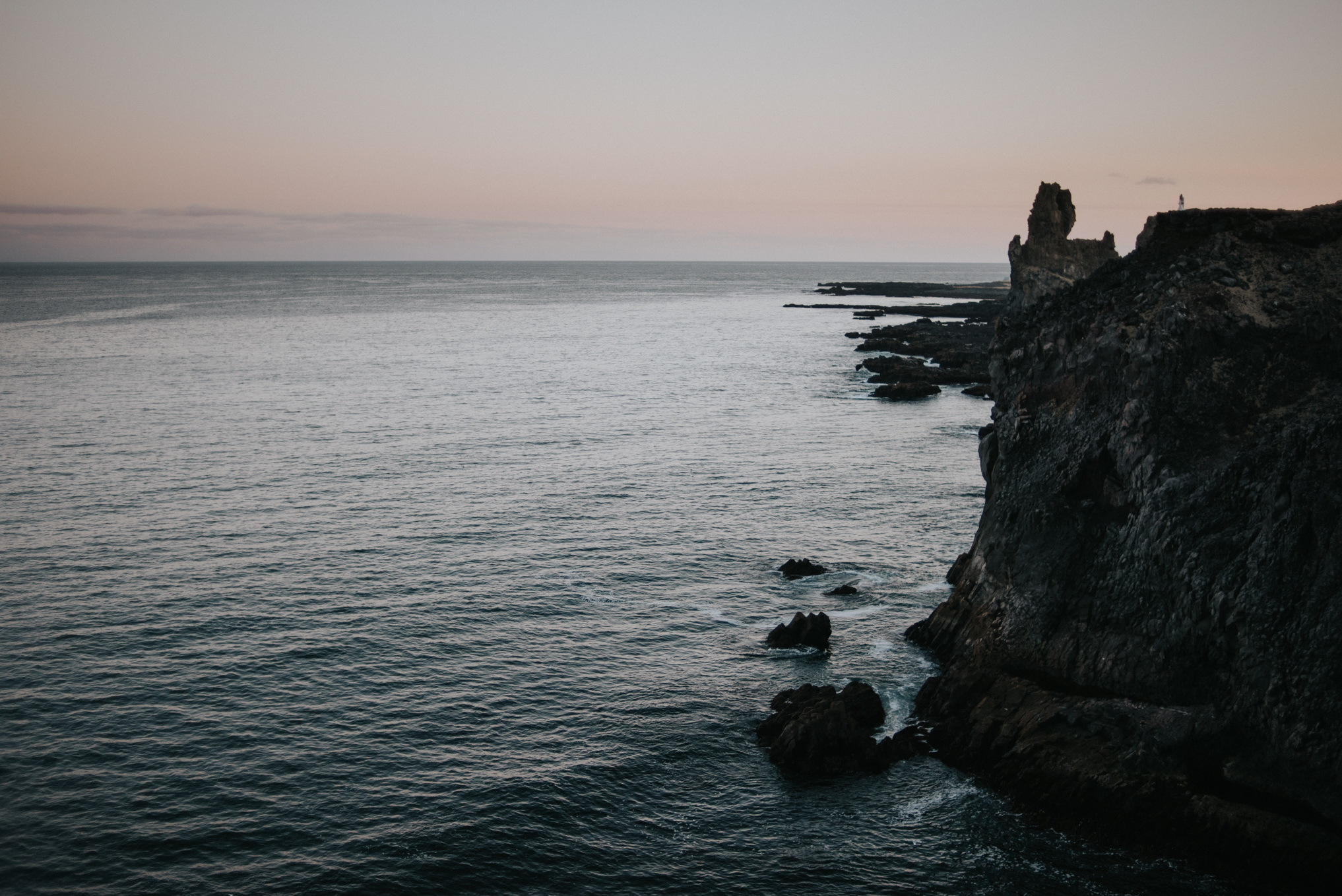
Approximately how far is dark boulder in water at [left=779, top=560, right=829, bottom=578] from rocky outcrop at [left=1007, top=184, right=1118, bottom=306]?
52.8 m

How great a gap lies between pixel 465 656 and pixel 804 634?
1531cm

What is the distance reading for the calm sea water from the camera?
2817 cm

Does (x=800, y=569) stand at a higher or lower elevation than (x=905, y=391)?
lower

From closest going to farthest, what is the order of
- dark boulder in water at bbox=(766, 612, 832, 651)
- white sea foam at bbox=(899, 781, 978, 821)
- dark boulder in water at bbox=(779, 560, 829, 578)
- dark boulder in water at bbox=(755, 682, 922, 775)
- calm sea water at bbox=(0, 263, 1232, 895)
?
calm sea water at bbox=(0, 263, 1232, 895)
white sea foam at bbox=(899, 781, 978, 821)
dark boulder in water at bbox=(755, 682, 922, 775)
dark boulder in water at bbox=(766, 612, 832, 651)
dark boulder in water at bbox=(779, 560, 829, 578)

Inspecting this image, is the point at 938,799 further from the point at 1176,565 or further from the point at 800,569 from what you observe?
the point at 800,569

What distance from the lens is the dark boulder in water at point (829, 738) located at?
109 ft

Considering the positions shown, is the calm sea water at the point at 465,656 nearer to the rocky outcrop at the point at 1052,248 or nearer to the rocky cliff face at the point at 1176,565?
the rocky cliff face at the point at 1176,565

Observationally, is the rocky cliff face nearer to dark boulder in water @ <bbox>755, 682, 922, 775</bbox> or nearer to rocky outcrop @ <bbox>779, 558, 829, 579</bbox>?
dark boulder in water @ <bbox>755, 682, 922, 775</bbox>

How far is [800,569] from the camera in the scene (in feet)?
169

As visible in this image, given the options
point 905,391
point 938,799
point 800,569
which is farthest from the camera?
point 905,391

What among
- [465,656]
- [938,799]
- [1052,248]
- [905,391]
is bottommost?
[938,799]

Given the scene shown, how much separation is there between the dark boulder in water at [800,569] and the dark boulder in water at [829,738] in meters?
15.3

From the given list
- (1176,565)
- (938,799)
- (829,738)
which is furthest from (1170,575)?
(829,738)

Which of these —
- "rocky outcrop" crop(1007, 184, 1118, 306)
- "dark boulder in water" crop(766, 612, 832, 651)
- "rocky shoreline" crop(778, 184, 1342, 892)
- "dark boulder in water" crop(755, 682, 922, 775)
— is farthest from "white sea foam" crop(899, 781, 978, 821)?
"rocky outcrop" crop(1007, 184, 1118, 306)
